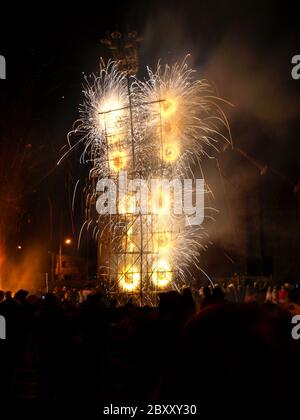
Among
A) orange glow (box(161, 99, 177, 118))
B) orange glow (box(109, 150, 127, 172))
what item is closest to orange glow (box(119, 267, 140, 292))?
orange glow (box(109, 150, 127, 172))

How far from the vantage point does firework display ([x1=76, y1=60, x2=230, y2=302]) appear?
56.0 feet

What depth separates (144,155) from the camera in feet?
58.5

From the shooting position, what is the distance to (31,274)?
30.2m

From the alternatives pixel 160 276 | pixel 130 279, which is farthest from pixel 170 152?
pixel 130 279

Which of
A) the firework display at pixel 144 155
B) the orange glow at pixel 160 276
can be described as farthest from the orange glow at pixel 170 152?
the orange glow at pixel 160 276

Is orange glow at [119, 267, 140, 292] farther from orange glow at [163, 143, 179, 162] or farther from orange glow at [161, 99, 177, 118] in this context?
orange glow at [161, 99, 177, 118]

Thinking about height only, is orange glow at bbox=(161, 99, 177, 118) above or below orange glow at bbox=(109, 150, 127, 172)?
above

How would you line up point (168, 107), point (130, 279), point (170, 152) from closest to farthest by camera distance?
point (168, 107) < point (170, 152) < point (130, 279)

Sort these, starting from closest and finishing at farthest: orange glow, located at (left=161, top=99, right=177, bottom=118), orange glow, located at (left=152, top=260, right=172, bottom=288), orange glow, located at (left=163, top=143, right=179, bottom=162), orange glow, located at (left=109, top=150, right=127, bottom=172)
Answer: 1. orange glow, located at (left=161, top=99, right=177, bottom=118)
2. orange glow, located at (left=163, top=143, right=179, bottom=162)
3. orange glow, located at (left=152, top=260, right=172, bottom=288)
4. orange glow, located at (left=109, top=150, right=127, bottom=172)

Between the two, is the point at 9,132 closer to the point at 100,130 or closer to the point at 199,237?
the point at 100,130

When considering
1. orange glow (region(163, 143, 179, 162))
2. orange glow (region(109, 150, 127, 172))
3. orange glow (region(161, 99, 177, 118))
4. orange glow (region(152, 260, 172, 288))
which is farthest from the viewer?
orange glow (region(109, 150, 127, 172))

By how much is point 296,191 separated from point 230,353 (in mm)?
24391

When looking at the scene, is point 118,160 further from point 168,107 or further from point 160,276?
point 160,276
